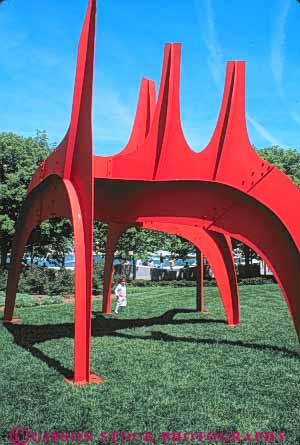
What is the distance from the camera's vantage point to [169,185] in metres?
8.98

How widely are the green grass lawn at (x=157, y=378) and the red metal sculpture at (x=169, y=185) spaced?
84 centimetres

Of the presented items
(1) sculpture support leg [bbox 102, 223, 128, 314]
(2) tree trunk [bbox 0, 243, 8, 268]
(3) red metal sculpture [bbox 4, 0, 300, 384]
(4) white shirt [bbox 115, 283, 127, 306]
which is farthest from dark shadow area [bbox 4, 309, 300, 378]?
(2) tree trunk [bbox 0, 243, 8, 268]

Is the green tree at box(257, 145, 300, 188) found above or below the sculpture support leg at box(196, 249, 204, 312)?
above

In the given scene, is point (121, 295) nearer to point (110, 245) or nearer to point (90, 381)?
point (110, 245)

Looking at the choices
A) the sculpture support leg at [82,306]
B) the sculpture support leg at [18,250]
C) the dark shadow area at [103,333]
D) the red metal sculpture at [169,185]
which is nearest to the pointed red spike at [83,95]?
the red metal sculpture at [169,185]

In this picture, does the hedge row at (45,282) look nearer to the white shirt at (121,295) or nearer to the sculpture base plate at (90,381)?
the white shirt at (121,295)

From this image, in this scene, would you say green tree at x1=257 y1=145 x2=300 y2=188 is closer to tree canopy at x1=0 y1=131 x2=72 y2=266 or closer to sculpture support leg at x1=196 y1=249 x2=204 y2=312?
tree canopy at x1=0 y1=131 x2=72 y2=266

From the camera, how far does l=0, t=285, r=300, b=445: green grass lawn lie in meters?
5.29

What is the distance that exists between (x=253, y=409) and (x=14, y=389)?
344cm

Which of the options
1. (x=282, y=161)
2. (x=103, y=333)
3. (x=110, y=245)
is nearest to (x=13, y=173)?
(x=110, y=245)

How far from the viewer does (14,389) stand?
21.1 ft

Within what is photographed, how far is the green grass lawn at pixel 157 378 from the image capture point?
529 centimetres

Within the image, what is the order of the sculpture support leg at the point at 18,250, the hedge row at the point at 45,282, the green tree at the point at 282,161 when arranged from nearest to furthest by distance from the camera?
the sculpture support leg at the point at 18,250, the hedge row at the point at 45,282, the green tree at the point at 282,161

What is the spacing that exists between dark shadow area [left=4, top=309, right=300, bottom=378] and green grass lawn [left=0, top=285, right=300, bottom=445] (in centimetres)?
2
